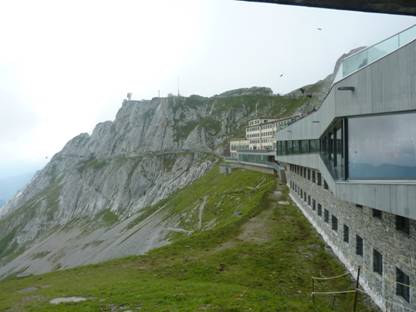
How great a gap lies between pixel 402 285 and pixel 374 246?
2.72 meters

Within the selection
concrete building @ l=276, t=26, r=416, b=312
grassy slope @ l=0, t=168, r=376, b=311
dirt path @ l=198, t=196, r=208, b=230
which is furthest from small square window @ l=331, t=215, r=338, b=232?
dirt path @ l=198, t=196, r=208, b=230

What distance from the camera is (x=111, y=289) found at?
19125 millimetres

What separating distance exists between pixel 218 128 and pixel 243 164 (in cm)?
10216

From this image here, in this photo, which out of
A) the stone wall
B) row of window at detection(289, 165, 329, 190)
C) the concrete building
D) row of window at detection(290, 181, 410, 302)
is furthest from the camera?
row of window at detection(289, 165, 329, 190)

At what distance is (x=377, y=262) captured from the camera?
16.9 metres

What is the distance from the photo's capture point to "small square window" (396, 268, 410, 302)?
13.8 metres

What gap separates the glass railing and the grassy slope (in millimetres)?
12249

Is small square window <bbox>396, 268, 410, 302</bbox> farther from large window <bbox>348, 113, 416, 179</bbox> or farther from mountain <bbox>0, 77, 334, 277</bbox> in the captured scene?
mountain <bbox>0, 77, 334, 277</bbox>

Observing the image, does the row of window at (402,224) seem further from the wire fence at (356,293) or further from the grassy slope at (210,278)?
the grassy slope at (210,278)

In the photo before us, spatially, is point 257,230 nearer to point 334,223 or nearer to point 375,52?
point 334,223

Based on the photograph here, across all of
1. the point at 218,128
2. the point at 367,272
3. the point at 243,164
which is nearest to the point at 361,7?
the point at 367,272

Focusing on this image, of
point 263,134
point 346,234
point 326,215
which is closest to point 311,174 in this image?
point 326,215

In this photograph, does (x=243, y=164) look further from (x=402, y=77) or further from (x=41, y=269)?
(x=402, y=77)

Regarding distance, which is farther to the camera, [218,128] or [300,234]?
[218,128]
